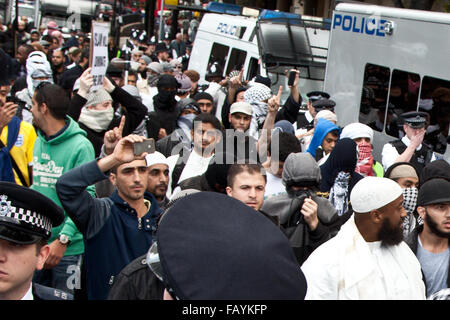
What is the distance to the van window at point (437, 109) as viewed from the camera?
8.23 meters

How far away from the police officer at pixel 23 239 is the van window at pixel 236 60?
10.5 m

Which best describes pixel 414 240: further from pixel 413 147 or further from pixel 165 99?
pixel 165 99

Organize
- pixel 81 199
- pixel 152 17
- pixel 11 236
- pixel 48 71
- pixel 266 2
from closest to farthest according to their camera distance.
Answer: pixel 11 236, pixel 81 199, pixel 48 71, pixel 152 17, pixel 266 2

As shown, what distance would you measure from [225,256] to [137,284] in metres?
0.89

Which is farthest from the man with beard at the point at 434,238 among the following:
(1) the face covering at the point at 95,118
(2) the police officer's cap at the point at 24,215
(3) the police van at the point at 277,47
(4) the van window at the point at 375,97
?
(3) the police van at the point at 277,47

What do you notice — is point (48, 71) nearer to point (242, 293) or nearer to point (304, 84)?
point (304, 84)

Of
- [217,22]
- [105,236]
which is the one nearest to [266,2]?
[217,22]

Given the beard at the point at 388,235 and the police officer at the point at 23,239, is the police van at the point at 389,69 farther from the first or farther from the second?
the police officer at the point at 23,239

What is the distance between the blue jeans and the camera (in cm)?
463

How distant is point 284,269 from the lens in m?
1.86

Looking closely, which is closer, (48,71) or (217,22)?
Result: (48,71)

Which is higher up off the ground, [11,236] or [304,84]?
[11,236]
